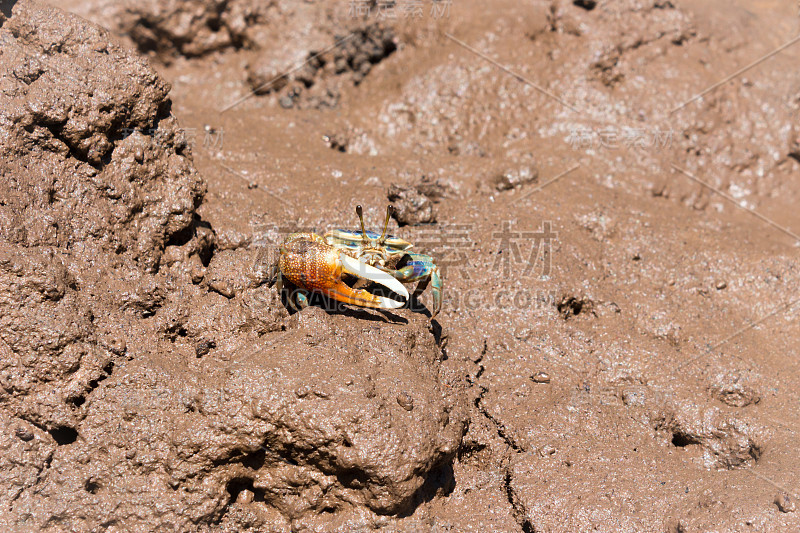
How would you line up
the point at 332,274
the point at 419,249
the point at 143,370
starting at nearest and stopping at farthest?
the point at 143,370, the point at 332,274, the point at 419,249

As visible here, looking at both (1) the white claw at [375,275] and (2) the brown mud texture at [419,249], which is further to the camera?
(1) the white claw at [375,275]

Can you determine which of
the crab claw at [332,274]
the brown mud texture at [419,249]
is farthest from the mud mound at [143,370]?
the crab claw at [332,274]

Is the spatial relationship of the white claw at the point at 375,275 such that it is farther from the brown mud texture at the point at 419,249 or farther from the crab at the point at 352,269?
the brown mud texture at the point at 419,249

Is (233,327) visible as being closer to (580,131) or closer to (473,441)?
(473,441)

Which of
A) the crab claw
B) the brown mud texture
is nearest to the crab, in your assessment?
the crab claw

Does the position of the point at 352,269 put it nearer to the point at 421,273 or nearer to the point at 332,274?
the point at 332,274

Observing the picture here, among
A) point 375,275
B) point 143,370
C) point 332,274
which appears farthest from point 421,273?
point 143,370
